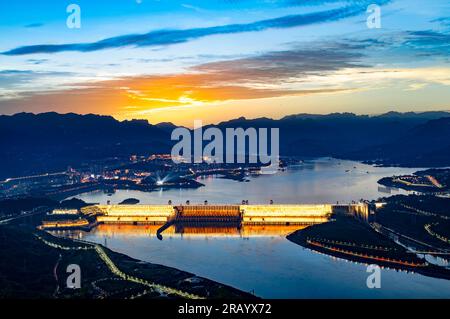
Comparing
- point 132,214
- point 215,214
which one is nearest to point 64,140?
point 132,214

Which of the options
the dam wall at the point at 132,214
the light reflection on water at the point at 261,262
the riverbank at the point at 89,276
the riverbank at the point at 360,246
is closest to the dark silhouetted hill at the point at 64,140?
the dam wall at the point at 132,214

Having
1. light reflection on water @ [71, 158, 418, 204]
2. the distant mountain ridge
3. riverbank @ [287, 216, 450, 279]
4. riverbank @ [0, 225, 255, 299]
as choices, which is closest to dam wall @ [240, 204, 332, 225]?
riverbank @ [287, 216, 450, 279]

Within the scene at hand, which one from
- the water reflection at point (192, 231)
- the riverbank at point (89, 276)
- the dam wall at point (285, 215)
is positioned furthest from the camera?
the dam wall at point (285, 215)

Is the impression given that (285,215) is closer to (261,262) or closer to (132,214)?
(132,214)

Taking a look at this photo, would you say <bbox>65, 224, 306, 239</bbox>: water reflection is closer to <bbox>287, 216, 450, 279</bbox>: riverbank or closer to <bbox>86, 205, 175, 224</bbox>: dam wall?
<bbox>86, 205, 175, 224</bbox>: dam wall

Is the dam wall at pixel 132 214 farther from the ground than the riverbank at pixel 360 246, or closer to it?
farther from the ground

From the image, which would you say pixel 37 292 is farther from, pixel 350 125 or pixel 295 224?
pixel 350 125

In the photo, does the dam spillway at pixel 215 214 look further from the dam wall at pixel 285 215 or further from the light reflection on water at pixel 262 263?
the light reflection on water at pixel 262 263

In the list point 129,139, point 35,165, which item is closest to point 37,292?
point 35,165
